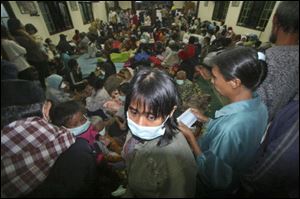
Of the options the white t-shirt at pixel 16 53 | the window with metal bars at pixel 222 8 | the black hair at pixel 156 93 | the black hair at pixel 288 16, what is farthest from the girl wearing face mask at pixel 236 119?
the window with metal bars at pixel 222 8

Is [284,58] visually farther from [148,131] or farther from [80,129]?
[80,129]

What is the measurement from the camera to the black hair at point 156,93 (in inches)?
27.0

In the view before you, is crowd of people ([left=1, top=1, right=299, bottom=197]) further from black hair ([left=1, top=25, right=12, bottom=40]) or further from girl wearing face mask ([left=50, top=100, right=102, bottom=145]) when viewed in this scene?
girl wearing face mask ([left=50, top=100, right=102, bottom=145])

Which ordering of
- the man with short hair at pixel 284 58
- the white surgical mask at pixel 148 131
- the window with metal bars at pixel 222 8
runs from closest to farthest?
1. the man with short hair at pixel 284 58
2. the white surgical mask at pixel 148 131
3. the window with metal bars at pixel 222 8

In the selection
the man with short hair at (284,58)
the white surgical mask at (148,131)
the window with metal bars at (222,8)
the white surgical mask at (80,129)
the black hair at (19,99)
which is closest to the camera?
the black hair at (19,99)

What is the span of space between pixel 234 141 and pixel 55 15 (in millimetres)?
1181

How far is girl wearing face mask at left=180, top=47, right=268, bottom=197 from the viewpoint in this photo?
68cm

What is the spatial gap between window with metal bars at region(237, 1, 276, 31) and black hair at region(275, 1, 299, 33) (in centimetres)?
47

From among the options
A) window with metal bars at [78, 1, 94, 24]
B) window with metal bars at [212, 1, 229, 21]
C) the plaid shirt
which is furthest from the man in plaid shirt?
window with metal bars at [212, 1, 229, 21]

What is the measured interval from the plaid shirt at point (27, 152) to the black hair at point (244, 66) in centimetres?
95

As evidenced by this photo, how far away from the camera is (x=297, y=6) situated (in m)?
0.59

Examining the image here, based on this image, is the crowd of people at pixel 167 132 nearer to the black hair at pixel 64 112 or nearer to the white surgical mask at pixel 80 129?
the black hair at pixel 64 112

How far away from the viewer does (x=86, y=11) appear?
1.11 m

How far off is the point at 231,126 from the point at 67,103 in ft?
4.01
